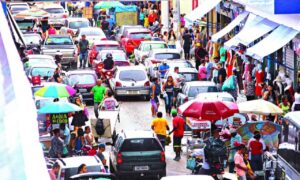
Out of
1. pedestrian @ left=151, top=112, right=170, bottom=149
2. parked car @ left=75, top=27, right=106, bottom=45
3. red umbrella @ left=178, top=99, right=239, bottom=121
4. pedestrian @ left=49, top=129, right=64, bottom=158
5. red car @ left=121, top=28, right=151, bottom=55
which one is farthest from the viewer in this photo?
parked car @ left=75, top=27, right=106, bottom=45

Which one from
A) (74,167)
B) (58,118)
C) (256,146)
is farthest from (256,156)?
(58,118)

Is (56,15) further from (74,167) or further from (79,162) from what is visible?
(74,167)

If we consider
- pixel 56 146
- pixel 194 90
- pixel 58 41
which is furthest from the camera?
pixel 58 41

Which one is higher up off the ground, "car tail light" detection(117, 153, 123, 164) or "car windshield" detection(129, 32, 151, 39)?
"car tail light" detection(117, 153, 123, 164)

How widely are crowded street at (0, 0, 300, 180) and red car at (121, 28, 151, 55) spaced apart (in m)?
0.06

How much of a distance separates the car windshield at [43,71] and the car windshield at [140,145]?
48.5ft

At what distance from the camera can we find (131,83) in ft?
110

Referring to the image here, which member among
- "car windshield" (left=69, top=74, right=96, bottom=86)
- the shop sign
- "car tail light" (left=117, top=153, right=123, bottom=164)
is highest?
the shop sign

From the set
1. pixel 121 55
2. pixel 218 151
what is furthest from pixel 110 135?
pixel 121 55

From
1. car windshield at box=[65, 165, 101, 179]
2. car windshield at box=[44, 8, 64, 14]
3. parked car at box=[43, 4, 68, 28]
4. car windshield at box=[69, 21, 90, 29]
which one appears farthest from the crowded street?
car windshield at box=[44, 8, 64, 14]

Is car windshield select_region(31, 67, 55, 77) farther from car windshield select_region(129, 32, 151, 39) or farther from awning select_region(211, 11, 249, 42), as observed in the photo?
car windshield select_region(129, 32, 151, 39)

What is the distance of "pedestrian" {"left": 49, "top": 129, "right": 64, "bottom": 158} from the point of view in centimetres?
2042

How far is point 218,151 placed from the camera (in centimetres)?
1880

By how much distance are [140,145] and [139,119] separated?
10972 mm
